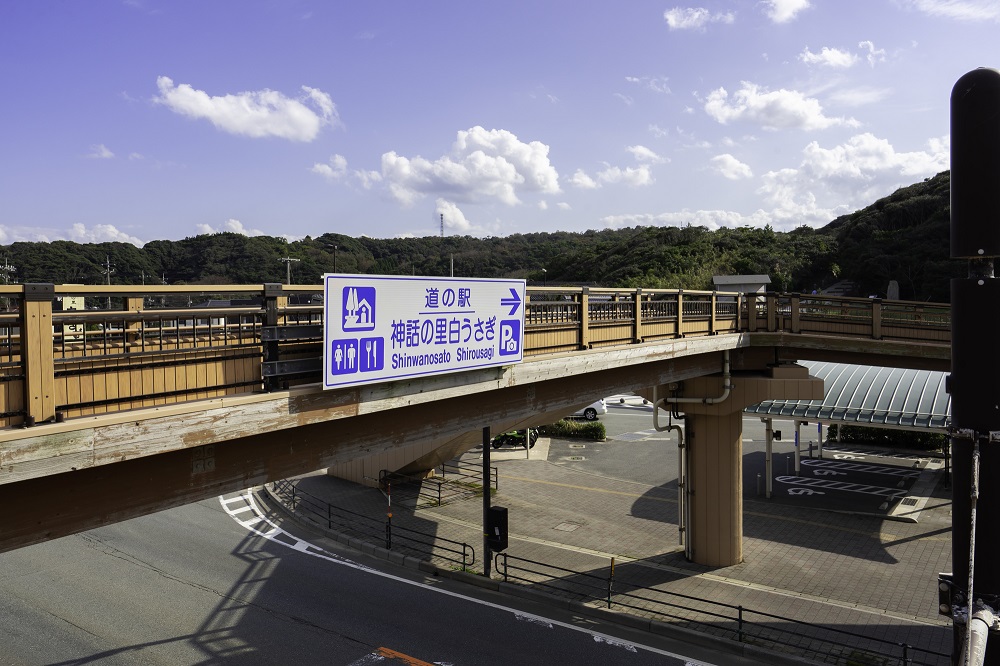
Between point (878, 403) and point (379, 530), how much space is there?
55.0 ft

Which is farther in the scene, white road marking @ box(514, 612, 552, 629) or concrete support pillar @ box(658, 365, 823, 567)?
concrete support pillar @ box(658, 365, 823, 567)

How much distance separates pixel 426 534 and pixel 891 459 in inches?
838

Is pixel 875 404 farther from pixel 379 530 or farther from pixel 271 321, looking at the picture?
pixel 271 321

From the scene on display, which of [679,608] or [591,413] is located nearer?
[679,608]

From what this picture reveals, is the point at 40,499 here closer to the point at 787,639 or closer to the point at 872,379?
the point at 787,639

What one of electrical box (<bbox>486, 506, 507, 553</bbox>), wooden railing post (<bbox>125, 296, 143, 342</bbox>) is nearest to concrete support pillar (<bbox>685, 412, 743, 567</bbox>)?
electrical box (<bbox>486, 506, 507, 553</bbox>)

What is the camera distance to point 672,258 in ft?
254

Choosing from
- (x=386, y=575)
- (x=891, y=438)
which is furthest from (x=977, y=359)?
(x=891, y=438)

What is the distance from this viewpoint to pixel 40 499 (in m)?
5.25

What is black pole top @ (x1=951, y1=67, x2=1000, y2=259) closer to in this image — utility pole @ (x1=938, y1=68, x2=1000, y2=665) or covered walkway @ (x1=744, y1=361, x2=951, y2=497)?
utility pole @ (x1=938, y1=68, x2=1000, y2=665)

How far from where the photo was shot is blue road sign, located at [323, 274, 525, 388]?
674cm

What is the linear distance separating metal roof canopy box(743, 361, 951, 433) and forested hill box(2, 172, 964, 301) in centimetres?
1853

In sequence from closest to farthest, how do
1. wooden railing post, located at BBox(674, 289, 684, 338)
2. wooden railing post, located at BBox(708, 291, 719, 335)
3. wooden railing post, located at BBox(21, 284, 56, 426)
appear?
wooden railing post, located at BBox(21, 284, 56, 426), wooden railing post, located at BBox(674, 289, 684, 338), wooden railing post, located at BBox(708, 291, 719, 335)

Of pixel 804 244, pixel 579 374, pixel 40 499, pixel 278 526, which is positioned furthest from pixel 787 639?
pixel 804 244
